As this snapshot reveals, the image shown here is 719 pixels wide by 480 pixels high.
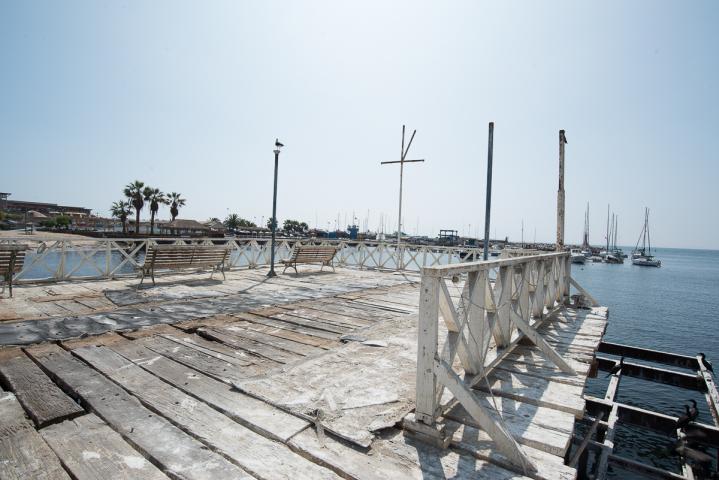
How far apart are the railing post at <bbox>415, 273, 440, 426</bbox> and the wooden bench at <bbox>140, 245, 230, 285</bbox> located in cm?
842

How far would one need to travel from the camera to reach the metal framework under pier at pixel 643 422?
5.09 meters

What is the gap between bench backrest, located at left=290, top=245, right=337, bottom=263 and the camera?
12.6 m

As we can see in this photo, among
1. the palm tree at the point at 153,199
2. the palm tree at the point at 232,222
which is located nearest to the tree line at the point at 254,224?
the palm tree at the point at 232,222

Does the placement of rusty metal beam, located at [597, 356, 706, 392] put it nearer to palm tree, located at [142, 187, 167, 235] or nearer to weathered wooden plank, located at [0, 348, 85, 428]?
weathered wooden plank, located at [0, 348, 85, 428]

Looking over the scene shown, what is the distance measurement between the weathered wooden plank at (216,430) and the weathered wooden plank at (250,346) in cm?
116

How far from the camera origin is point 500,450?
2520 mm

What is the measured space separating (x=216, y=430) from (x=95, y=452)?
0.74 metres

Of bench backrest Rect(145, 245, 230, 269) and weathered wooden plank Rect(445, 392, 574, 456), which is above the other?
bench backrest Rect(145, 245, 230, 269)

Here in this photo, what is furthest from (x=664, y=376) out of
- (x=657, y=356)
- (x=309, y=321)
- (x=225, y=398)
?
(x=225, y=398)

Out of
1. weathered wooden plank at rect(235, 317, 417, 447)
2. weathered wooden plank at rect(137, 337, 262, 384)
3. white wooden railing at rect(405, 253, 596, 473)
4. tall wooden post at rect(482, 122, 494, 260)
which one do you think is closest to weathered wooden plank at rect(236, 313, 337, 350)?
weathered wooden plank at rect(235, 317, 417, 447)

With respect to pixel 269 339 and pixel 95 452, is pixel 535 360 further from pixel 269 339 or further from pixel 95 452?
pixel 95 452

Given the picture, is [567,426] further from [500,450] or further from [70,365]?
[70,365]

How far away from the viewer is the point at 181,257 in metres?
9.89

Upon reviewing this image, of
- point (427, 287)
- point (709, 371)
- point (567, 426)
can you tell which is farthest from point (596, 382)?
point (427, 287)
